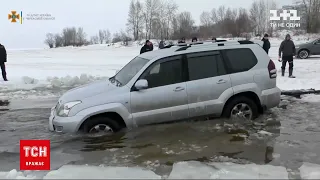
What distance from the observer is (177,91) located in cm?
623

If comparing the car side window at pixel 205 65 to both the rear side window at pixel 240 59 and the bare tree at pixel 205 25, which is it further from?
the bare tree at pixel 205 25

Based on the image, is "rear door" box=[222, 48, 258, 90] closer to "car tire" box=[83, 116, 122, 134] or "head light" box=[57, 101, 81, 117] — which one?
"car tire" box=[83, 116, 122, 134]

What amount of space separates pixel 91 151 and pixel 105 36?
400ft

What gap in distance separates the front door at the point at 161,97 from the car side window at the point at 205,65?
0.88ft

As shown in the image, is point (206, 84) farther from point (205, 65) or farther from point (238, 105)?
point (238, 105)

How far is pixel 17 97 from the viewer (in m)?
11.0

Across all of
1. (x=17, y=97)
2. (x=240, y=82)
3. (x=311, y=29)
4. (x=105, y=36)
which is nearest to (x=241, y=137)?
(x=240, y=82)

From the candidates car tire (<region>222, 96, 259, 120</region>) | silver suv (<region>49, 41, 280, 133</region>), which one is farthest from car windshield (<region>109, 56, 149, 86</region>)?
car tire (<region>222, 96, 259, 120</region>)

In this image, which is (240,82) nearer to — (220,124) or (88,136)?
(220,124)

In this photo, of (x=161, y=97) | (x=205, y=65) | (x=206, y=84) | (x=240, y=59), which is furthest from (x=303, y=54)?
(x=161, y=97)

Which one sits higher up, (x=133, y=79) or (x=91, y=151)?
(x=133, y=79)

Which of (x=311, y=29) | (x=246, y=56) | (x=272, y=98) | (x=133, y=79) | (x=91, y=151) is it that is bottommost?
(x=91, y=151)

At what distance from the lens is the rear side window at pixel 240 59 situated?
22.2 ft

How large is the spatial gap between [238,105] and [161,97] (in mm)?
1701
